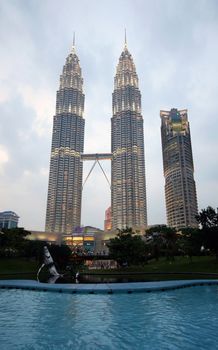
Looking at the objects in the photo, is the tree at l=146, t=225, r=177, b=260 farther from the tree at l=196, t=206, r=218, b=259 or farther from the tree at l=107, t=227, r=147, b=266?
the tree at l=196, t=206, r=218, b=259

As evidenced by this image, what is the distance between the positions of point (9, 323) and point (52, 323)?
2473mm

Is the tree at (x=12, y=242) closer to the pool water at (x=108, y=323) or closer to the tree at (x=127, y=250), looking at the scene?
the tree at (x=127, y=250)

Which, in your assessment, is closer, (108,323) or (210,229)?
(108,323)

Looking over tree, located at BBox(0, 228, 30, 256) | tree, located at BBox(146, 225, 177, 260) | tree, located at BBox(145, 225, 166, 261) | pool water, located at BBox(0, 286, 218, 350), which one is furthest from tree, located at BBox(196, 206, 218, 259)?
tree, located at BBox(0, 228, 30, 256)

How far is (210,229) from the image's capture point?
211 feet

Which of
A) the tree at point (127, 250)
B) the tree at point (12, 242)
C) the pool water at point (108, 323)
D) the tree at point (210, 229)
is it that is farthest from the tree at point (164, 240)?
the pool water at point (108, 323)

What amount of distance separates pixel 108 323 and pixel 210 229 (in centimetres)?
5536

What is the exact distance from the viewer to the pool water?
1148 centimetres

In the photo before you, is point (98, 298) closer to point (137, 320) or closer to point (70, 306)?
point (70, 306)

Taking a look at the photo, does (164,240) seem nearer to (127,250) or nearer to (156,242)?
(156,242)

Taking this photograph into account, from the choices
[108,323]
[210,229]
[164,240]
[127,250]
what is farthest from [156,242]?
[108,323]

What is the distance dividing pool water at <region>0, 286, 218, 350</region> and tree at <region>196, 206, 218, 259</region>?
41643 mm

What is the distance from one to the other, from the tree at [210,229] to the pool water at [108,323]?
41.6 metres

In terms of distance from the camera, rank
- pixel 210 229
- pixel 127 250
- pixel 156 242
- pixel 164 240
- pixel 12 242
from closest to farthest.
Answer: pixel 210 229
pixel 127 250
pixel 12 242
pixel 156 242
pixel 164 240
